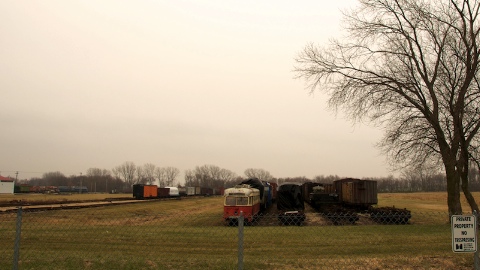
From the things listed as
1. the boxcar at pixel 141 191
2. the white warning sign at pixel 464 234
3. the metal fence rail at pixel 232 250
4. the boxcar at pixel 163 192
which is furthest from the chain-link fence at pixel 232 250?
the boxcar at pixel 163 192

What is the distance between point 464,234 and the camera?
571cm

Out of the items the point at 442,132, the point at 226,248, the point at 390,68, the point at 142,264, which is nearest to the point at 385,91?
the point at 390,68

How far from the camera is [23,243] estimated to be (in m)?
15.1

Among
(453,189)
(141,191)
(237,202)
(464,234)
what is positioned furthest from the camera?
(141,191)

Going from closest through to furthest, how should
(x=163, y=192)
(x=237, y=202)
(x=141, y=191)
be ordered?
(x=237, y=202)
(x=141, y=191)
(x=163, y=192)

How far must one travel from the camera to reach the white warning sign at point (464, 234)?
568 centimetres

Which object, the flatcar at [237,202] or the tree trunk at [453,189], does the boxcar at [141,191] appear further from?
the tree trunk at [453,189]

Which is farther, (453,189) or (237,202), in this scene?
(237,202)

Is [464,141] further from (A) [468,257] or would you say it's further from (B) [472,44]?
(A) [468,257]

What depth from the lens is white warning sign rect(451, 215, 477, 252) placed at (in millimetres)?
5684

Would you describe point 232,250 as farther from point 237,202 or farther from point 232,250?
point 237,202

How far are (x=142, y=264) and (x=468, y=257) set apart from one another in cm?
805

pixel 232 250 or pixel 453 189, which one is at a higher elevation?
pixel 453 189

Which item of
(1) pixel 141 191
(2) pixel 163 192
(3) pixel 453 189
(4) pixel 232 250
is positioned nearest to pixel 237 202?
(3) pixel 453 189
